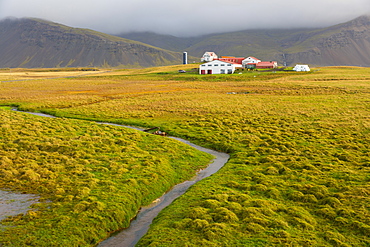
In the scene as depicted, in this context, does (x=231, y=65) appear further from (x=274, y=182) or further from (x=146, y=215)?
(x=146, y=215)

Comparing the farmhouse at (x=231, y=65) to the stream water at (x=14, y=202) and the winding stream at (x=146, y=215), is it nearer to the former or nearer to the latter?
the winding stream at (x=146, y=215)

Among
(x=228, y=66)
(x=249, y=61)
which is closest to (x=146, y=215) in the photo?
(x=228, y=66)

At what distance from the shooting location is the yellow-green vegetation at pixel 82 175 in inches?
586

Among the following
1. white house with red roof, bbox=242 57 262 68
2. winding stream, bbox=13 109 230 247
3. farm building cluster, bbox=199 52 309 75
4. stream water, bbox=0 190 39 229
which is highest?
white house with red roof, bbox=242 57 262 68

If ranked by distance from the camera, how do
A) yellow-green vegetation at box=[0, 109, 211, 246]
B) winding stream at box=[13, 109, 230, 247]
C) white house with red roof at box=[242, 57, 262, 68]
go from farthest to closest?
white house with red roof at box=[242, 57, 262, 68], yellow-green vegetation at box=[0, 109, 211, 246], winding stream at box=[13, 109, 230, 247]

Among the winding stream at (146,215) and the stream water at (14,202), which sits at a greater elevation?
the stream water at (14,202)

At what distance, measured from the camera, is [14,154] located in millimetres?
25219

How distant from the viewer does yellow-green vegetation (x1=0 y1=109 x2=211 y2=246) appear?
1489cm

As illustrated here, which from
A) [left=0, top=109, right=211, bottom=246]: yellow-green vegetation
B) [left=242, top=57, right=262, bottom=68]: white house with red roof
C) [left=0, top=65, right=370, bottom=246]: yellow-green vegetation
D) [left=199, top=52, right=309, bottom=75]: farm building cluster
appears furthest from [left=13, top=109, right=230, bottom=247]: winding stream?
[left=242, top=57, right=262, bottom=68]: white house with red roof

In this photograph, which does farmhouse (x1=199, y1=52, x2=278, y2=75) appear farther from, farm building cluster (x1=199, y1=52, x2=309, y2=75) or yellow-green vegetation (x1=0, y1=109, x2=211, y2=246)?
yellow-green vegetation (x1=0, y1=109, x2=211, y2=246)

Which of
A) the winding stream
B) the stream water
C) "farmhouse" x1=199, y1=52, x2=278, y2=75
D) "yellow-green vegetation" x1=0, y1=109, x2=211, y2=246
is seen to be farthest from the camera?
"farmhouse" x1=199, y1=52, x2=278, y2=75

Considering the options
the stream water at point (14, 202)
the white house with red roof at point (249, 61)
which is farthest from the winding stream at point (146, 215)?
the white house with red roof at point (249, 61)

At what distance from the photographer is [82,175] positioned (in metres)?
21.4

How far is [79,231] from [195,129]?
2472 centimetres
